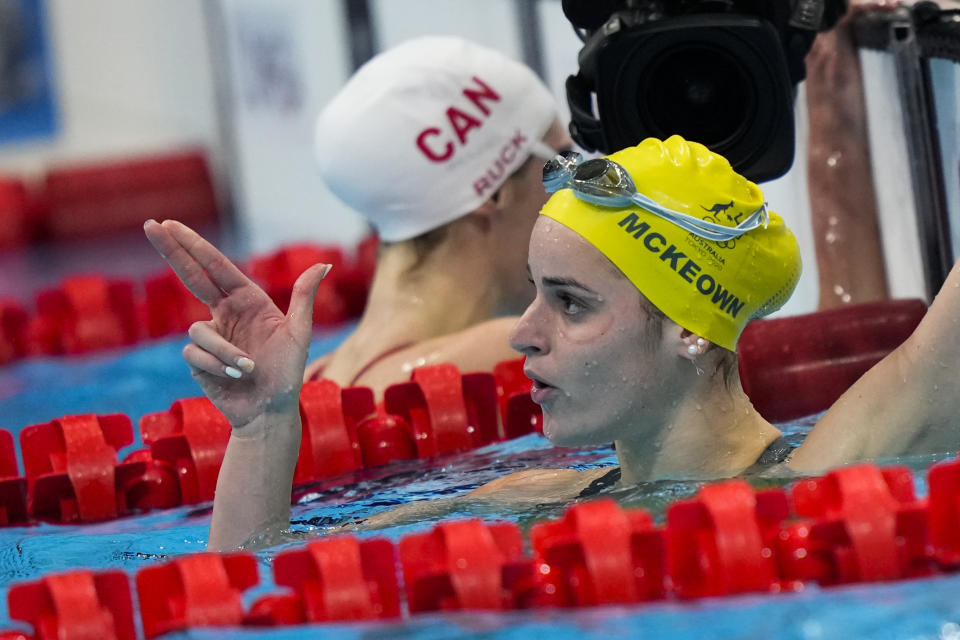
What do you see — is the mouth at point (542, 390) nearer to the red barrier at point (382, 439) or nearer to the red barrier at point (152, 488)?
the red barrier at point (382, 439)

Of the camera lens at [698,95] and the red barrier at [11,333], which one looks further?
the red barrier at [11,333]

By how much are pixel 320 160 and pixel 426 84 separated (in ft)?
1.22

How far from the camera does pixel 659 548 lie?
2.20m

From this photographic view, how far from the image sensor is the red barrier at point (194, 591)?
7.22 feet

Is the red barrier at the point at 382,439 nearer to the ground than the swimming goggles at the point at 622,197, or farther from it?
nearer to the ground

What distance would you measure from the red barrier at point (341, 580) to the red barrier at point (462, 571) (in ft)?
0.15

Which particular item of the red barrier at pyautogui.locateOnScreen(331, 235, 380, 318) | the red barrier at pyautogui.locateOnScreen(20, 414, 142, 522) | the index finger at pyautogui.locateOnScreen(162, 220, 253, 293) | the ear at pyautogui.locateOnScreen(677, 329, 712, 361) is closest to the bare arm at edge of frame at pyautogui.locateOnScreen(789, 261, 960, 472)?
the ear at pyautogui.locateOnScreen(677, 329, 712, 361)

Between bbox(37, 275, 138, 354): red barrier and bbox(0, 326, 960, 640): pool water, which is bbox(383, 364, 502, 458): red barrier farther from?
bbox(37, 275, 138, 354): red barrier

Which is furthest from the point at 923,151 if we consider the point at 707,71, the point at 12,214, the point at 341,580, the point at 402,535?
the point at 12,214

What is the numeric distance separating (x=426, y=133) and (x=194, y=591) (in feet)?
6.67

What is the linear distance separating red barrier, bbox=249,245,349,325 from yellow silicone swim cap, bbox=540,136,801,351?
12.4ft

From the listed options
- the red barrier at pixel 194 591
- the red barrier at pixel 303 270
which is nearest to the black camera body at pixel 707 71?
the red barrier at pixel 194 591

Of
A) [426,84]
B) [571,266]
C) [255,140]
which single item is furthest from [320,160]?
[255,140]

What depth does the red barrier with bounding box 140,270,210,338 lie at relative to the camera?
652 cm
